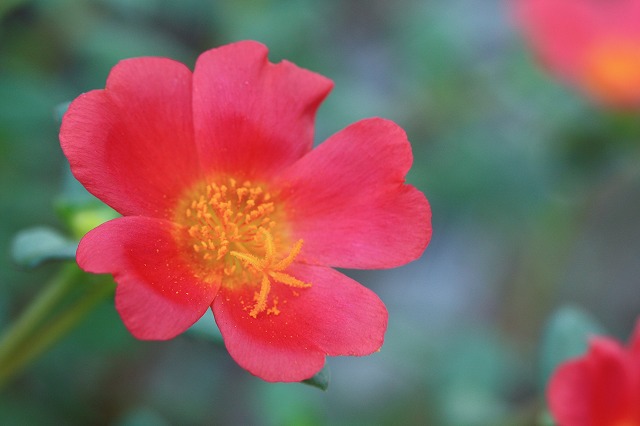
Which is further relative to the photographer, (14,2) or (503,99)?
(503,99)

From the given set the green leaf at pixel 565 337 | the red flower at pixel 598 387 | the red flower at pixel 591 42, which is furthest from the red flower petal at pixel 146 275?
the red flower at pixel 591 42

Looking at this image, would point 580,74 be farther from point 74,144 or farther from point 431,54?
point 74,144

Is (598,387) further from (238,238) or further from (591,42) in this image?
(591,42)

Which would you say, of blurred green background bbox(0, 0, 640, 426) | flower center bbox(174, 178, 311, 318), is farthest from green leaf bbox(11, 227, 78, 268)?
blurred green background bbox(0, 0, 640, 426)

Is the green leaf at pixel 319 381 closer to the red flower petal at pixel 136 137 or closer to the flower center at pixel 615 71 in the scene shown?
the red flower petal at pixel 136 137

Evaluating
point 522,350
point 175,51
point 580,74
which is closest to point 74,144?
point 175,51

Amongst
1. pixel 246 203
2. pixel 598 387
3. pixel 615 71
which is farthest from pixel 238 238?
pixel 615 71
